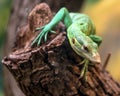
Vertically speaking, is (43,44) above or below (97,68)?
above

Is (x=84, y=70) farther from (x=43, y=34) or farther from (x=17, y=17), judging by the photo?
(x=17, y=17)

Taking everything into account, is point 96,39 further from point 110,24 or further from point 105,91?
point 110,24

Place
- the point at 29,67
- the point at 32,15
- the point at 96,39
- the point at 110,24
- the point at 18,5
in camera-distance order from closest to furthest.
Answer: the point at 29,67 → the point at 32,15 → the point at 96,39 → the point at 18,5 → the point at 110,24

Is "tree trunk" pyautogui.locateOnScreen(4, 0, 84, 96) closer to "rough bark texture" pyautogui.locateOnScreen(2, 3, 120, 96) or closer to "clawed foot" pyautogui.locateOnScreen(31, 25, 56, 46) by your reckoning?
"clawed foot" pyautogui.locateOnScreen(31, 25, 56, 46)

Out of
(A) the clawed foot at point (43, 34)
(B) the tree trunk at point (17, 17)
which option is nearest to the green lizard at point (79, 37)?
(A) the clawed foot at point (43, 34)

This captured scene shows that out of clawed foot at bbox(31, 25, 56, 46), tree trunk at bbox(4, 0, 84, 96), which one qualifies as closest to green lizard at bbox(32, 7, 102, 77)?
clawed foot at bbox(31, 25, 56, 46)

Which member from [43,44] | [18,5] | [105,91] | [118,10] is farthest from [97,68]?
[118,10]

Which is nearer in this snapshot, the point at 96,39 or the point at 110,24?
the point at 96,39

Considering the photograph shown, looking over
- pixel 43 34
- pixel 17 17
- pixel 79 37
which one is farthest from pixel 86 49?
pixel 17 17
